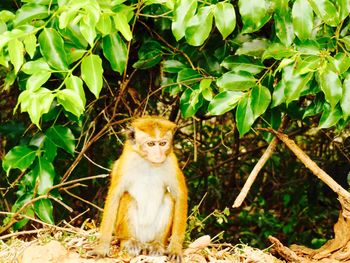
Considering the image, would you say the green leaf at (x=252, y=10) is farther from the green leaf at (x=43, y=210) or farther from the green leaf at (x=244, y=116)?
the green leaf at (x=43, y=210)

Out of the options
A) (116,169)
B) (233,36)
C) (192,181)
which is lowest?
(192,181)

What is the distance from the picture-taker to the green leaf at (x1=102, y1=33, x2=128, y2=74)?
5273 mm

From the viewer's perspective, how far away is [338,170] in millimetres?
7031

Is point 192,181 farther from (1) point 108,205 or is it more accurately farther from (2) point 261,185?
(1) point 108,205

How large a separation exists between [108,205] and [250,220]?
410 centimetres

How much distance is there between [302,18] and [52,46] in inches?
66.4

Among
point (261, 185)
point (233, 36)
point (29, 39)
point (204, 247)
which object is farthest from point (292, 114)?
point (261, 185)

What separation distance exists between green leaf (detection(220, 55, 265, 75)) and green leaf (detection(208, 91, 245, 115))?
0.78 ft

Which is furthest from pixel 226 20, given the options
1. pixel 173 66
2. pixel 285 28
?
pixel 173 66

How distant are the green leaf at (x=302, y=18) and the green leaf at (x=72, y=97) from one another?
1452 millimetres

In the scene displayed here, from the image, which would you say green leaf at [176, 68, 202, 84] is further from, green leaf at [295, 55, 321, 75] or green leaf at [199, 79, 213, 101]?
green leaf at [295, 55, 321, 75]

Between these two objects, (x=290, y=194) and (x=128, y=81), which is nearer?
(x=128, y=81)

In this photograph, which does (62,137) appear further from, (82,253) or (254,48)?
(254,48)

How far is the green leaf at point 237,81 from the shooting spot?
514 centimetres
